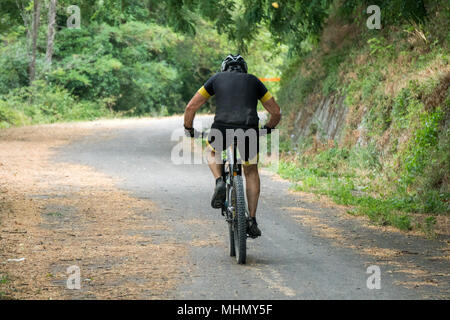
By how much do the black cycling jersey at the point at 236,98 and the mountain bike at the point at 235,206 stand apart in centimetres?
25

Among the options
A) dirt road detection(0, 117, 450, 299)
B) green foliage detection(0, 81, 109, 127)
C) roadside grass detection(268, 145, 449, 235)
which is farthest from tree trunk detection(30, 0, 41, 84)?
roadside grass detection(268, 145, 449, 235)

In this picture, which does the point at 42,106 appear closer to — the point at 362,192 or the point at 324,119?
the point at 324,119

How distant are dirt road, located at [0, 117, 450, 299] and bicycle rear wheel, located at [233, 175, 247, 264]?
0.49 feet

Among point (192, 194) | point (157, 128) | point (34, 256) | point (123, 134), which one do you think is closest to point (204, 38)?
point (157, 128)

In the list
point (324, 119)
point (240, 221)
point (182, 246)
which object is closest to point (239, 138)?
point (240, 221)

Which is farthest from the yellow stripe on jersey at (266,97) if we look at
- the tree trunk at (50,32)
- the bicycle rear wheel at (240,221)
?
the tree trunk at (50,32)

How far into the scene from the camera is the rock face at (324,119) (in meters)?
17.1

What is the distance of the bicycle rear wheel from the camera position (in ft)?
23.2

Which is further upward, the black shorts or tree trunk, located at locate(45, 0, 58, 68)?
tree trunk, located at locate(45, 0, 58, 68)

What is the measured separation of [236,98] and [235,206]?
3.76 feet

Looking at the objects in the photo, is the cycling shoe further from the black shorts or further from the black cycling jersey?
the black cycling jersey

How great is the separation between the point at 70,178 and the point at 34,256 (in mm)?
7159

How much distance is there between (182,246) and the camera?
8156 millimetres
